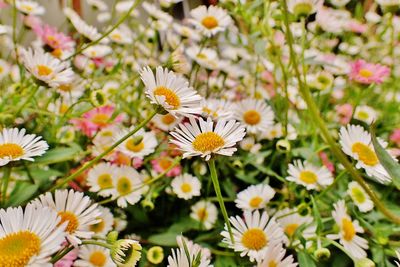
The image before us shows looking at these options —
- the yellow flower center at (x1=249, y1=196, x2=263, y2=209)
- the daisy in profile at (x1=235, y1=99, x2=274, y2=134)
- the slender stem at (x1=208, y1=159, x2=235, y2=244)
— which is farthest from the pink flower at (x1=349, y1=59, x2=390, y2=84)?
the slender stem at (x1=208, y1=159, x2=235, y2=244)

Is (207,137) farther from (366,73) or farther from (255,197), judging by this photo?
(366,73)

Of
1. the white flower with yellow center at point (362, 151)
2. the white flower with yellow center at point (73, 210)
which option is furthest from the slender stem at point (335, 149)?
the white flower with yellow center at point (73, 210)

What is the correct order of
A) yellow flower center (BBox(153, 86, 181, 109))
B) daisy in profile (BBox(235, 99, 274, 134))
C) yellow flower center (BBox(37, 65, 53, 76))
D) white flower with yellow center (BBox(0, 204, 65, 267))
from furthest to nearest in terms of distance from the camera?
daisy in profile (BBox(235, 99, 274, 134)) → yellow flower center (BBox(37, 65, 53, 76)) → yellow flower center (BBox(153, 86, 181, 109)) → white flower with yellow center (BBox(0, 204, 65, 267))

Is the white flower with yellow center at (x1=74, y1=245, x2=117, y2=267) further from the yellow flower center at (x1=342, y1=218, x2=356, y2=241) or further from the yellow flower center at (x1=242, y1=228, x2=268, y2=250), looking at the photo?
the yellow flower center at (x1=342, y1=218, x2=356, y2=241)

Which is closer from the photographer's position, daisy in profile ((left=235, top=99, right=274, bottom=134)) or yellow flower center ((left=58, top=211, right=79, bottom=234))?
yellow flower center ((left=58, top=211, right=79, bottom=234))

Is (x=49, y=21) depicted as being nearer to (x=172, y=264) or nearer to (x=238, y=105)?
(x=238, y=105)

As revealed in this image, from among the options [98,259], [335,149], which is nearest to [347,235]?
[335,149]
